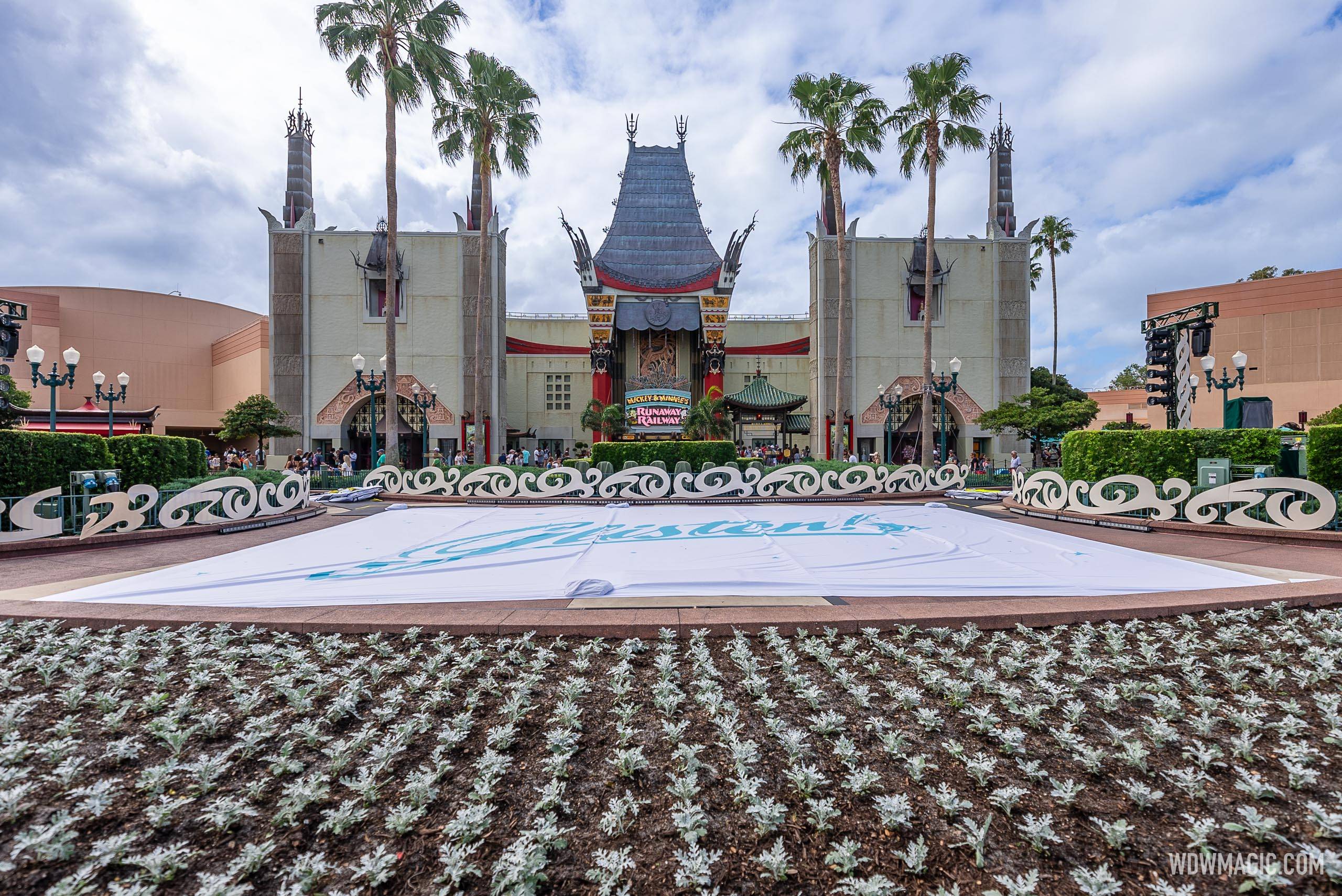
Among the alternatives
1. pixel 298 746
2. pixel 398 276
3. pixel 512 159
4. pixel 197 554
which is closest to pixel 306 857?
pixel 298 746

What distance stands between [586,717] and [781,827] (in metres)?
1.27

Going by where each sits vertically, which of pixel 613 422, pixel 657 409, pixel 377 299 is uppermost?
pixel 377 299

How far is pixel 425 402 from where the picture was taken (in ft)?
103

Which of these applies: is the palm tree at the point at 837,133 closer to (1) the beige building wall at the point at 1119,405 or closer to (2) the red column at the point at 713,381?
(2) the red column at the point at 713,381

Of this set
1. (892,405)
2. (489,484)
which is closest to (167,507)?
(489,484)

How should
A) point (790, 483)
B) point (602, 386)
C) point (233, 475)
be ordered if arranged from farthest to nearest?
point (602, 386) → point (790, 483) → point (233, 475)

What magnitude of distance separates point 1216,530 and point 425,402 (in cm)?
3191

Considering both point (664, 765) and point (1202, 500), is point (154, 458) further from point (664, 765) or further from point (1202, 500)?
point (1202, 500)

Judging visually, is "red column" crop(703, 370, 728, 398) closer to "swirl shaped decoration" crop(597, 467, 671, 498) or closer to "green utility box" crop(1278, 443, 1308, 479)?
"swirl shaped decoration" crop(597, 467, 671, 498)

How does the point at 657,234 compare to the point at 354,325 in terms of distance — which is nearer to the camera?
the point at 354,325

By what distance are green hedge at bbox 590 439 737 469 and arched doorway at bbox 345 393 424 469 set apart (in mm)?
16937

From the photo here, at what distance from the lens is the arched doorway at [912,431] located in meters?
32.5

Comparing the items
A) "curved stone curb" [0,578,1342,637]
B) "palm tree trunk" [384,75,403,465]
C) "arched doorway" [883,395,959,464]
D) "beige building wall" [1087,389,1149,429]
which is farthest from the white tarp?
"beige building wall" [1087,389,1149,429]

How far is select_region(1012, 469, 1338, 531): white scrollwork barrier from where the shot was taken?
859 cm
